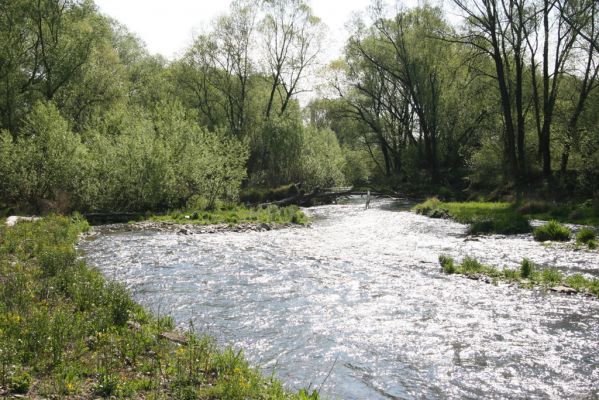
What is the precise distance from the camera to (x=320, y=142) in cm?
5353

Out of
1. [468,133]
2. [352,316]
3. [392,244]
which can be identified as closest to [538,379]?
[352,316]

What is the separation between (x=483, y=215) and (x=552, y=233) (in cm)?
713

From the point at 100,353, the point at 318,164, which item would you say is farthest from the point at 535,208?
the point at 100,353

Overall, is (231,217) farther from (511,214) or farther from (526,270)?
(526,270)

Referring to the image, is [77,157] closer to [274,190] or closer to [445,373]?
[274,190]

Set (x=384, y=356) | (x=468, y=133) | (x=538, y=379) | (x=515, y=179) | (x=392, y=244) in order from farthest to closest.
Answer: (x=468, y=133) → (x=515, y=179) → (x=392, y=244) → (x=384, y=356) → (x=538, y=379)

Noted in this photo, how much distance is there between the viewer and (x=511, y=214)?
25.5 metres

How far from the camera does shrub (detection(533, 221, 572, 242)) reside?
64.2 ft

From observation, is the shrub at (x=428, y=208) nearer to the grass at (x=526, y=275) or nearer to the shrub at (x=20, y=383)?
the grass at (x=526, y=275)

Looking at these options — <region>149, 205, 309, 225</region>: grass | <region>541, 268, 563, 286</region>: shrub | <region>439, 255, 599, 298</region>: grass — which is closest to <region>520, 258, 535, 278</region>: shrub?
<region>439, 255, 599, 298</region>: grass

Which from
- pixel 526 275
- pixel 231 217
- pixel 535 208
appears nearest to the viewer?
pixel 526 275

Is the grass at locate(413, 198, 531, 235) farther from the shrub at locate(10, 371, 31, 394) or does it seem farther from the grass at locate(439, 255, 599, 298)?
the shrub at locate(10, 371, 31, 394)

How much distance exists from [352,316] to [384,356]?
2.32m

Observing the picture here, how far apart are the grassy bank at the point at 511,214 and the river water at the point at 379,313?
2722 millimetres
